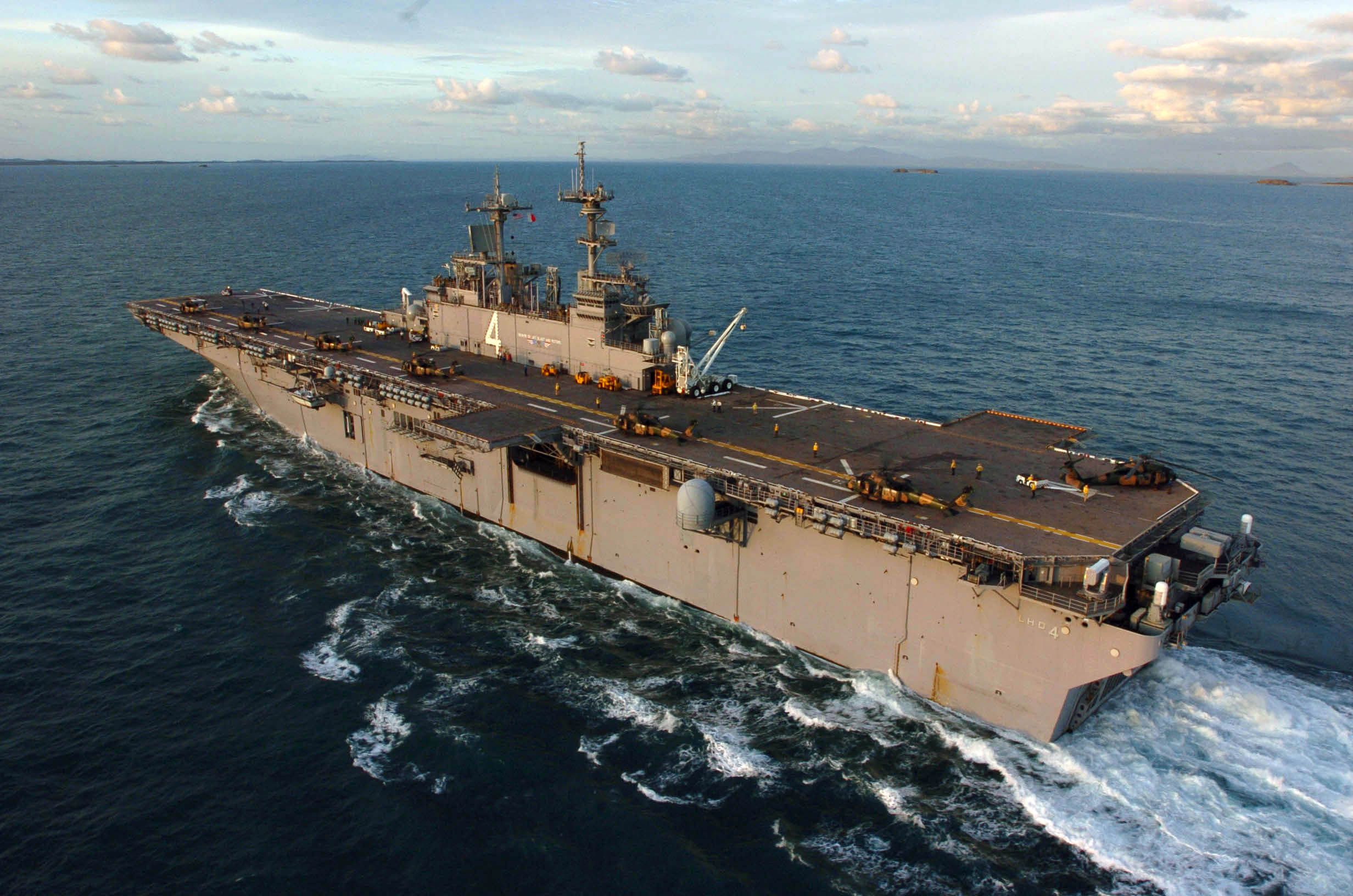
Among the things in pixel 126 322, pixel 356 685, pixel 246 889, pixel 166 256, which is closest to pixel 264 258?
pixel 166 256

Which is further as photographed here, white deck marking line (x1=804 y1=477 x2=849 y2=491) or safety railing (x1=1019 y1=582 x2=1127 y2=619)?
white deck marking line (x1=804 y1=477 x2=849 y2=491)

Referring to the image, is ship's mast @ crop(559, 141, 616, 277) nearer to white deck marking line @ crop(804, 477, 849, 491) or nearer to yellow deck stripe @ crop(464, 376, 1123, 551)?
yellow deck stripe @ crop(464, 376, 1123, 551)

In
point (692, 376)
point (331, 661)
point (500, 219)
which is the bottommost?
point (331, 661)

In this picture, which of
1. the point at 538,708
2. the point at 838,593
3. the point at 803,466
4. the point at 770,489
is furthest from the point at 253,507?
the point at 838,593

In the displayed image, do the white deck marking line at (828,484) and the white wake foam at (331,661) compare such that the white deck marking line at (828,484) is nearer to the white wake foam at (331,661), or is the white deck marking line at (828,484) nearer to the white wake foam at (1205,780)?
the white wake foam at (1205,780)

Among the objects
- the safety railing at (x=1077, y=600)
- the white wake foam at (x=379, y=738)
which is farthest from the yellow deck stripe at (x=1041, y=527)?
the white wake foam at (x=379, y=738)

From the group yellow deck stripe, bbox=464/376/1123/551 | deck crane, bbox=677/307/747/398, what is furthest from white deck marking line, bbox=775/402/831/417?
yellow deck stripe, bbox=464/376/1123/551

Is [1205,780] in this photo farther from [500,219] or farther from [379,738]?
[500,219]
